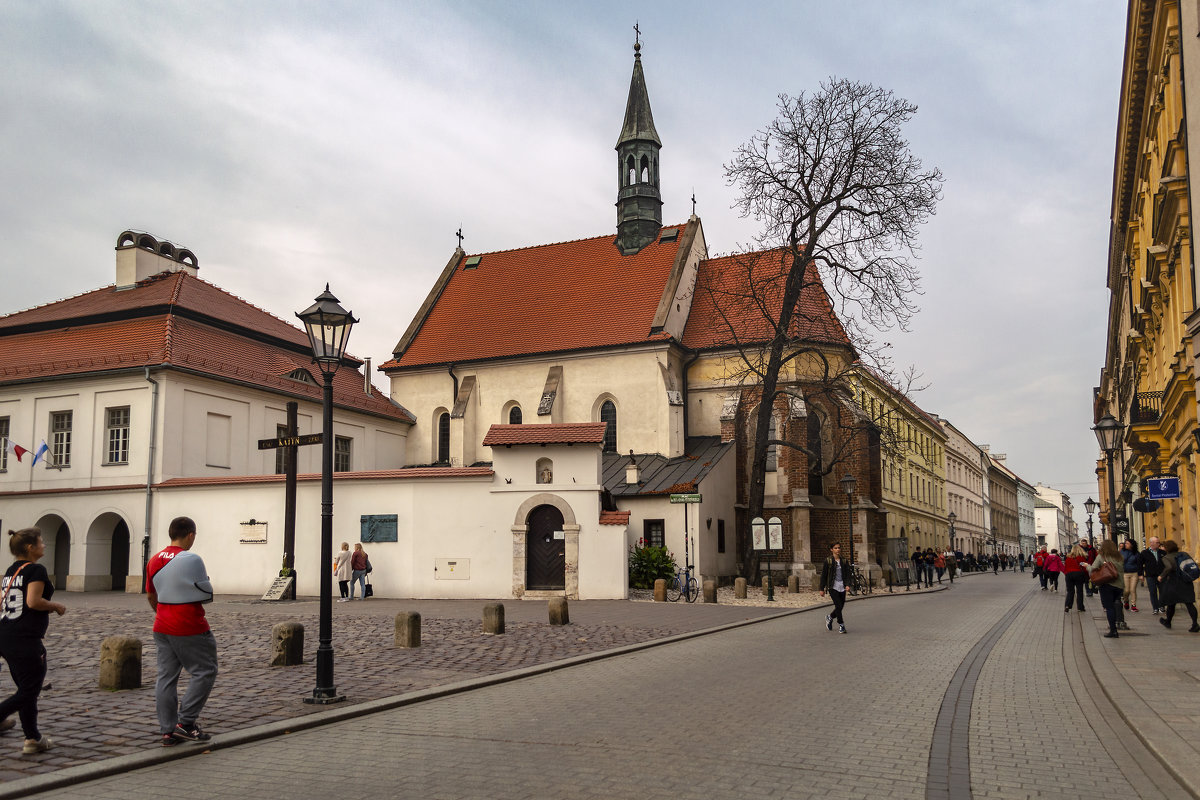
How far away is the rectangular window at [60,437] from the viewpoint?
33.5 metres

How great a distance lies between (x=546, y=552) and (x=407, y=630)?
12680mm

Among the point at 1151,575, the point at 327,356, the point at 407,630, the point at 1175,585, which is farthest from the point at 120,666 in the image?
the point at 1151,575

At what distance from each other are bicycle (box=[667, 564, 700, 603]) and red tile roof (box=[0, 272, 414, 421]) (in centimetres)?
1631

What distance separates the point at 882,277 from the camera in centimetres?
3005

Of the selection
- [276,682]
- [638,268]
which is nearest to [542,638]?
[276,682]

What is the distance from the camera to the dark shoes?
7621 mm

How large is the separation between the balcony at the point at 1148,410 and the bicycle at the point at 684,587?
11935mm

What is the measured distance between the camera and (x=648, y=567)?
29656 mm

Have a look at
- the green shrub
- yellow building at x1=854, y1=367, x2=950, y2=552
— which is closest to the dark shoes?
the green shrub

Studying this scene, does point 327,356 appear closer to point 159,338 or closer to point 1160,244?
point 1160,244

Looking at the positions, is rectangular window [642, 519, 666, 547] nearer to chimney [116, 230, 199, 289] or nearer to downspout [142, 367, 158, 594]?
downspout [142, 367, 158, 594]

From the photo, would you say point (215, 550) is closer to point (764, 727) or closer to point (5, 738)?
point (5, 738)

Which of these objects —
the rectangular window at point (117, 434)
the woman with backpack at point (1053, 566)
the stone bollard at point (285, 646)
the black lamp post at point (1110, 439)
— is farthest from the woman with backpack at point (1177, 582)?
the rectangular window at point (117, 434)

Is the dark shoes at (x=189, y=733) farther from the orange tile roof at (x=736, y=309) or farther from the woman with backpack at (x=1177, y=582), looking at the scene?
the orange tile roof at (x=736, y=309)
